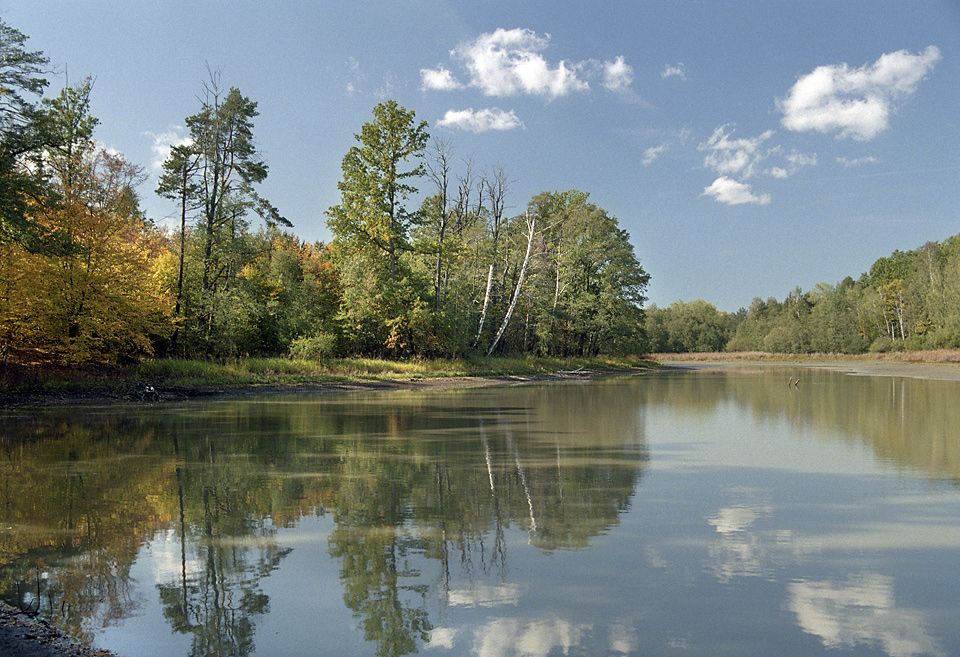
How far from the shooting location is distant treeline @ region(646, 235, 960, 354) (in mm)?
77812

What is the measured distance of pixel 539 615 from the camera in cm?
430

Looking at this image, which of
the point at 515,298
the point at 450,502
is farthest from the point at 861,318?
the point at 450,502

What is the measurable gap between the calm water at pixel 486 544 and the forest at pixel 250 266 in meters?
11.7

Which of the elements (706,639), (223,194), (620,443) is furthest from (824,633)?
(223,194)

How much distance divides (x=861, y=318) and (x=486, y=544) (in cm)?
10882

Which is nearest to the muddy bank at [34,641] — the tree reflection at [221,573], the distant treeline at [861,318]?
the tree reflection at [221,573]

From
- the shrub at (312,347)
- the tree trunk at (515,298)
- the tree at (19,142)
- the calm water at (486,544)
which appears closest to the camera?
the calm water at (486,544)

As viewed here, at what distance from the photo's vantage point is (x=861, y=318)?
97.1 metres

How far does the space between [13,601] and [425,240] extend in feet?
117

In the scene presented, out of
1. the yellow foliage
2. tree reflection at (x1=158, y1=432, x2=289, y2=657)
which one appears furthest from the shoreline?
tree reflection at (x1=158, y1=432, x2=289, y2=657)

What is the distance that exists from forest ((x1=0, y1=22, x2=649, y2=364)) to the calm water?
11.7 m

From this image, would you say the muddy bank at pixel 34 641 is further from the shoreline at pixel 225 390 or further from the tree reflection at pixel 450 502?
the shoreline at pixel 225 390

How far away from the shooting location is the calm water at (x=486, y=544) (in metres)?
4.11

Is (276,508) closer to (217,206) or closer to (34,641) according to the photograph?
(34,641)
